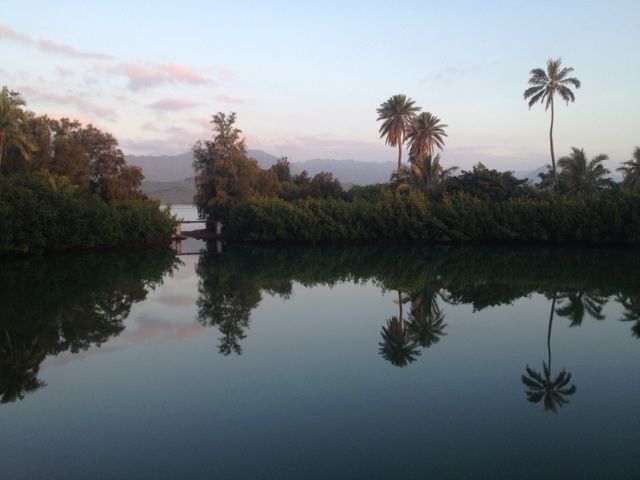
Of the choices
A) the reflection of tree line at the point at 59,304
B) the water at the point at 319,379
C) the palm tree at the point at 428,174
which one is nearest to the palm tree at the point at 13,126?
the reflection of tree line at the point at 59,304

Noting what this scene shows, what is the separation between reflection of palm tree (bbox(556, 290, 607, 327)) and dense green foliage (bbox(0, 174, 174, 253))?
19439 millimetres

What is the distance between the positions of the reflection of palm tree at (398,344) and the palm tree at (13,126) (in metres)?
25.5

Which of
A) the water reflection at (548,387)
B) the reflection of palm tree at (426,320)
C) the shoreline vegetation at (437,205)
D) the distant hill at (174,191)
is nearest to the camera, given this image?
the water reflection at (548,387)

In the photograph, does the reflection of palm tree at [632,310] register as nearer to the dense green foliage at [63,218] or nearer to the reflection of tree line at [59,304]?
the reflection of tree line at [59,304]

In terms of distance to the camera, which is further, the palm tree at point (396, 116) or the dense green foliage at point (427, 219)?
the palm tree at point (396, 116)

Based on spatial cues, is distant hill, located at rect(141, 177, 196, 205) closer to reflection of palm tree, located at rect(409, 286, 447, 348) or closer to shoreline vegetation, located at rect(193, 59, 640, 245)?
shoreline vegetation, located at rect(193, 59, 640, 245)

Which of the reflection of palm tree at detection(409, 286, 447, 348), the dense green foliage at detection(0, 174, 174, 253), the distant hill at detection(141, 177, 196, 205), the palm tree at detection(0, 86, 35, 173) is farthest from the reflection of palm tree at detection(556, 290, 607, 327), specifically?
the distant hill at detection(141, 177, 196, 205)

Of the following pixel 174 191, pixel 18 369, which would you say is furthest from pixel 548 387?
pixel 174 191

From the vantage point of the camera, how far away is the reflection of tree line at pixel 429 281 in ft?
33.3

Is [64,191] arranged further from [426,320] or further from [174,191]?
[174,191]

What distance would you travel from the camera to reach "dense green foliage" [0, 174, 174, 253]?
21.8 metres

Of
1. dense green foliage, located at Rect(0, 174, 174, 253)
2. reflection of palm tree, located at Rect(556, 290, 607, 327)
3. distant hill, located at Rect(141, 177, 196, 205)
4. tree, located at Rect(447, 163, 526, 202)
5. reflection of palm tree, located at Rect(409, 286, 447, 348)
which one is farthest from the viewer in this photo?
distant hill, located at Rect(141, 177, 196, 205)

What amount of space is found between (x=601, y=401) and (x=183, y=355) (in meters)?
6.23

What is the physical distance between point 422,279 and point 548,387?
32.6 ft
